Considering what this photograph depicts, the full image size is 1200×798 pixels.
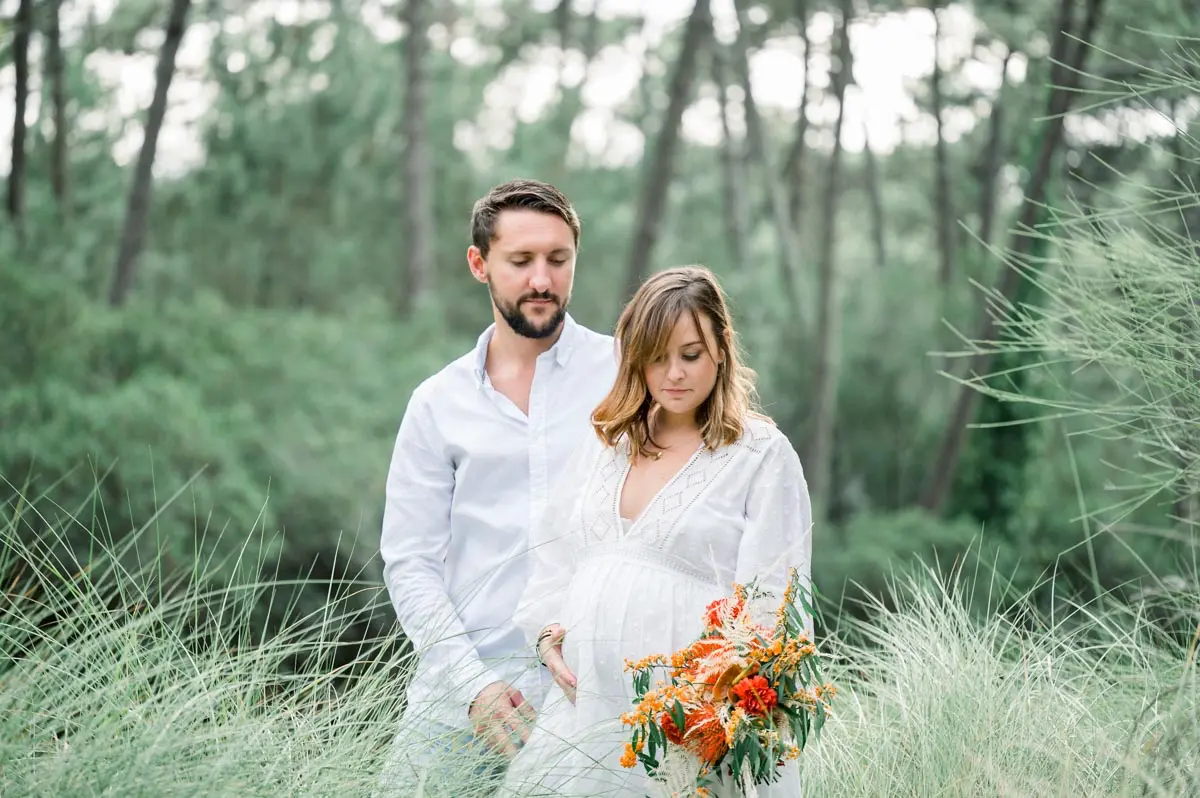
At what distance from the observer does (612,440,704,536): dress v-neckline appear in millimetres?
2736

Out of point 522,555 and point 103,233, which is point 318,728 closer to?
point 522,555

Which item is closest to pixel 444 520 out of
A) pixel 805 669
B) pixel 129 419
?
pixel 805 669

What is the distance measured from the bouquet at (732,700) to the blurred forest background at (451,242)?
717 cm

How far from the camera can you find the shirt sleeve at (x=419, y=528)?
3.07 m

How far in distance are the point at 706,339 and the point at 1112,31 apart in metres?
14.0

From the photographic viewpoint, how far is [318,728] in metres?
2.87

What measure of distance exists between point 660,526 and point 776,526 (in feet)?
0.79

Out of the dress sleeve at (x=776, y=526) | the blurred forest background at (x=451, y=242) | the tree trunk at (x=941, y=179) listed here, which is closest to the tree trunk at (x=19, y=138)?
the blurred forest background at (x=451, y=242)

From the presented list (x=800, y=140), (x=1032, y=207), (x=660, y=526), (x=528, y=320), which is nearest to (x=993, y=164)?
(x=800, y=140)

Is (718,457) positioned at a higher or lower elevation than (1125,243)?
lower

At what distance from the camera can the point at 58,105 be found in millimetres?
16109

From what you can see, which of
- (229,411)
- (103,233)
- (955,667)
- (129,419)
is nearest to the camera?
(955,667)

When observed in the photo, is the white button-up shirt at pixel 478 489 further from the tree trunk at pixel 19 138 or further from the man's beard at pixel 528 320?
the tree trunk at pixel 19 138

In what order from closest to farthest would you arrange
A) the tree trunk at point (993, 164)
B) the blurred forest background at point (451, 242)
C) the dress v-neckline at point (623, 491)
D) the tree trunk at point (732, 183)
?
the dress v-neckline at point (623, 491) < the blurred forest background at point (451, 242) < the tree trunk at point (993, 164) < the tree trunk at point (732, 183)
